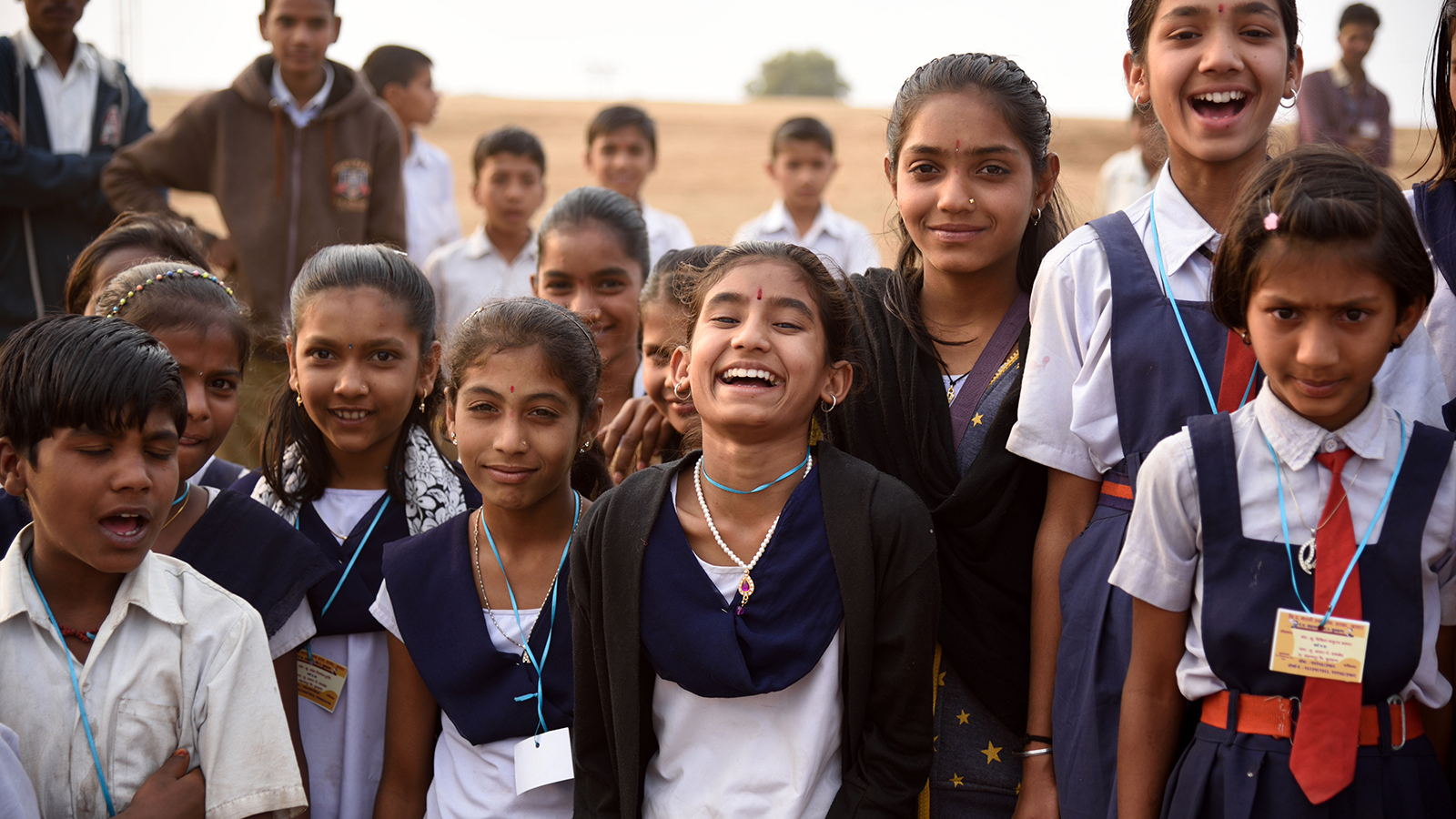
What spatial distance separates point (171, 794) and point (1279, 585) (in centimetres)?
192

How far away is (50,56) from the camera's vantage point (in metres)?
4.93

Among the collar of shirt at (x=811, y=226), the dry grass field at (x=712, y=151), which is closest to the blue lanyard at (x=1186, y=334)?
the collar of shirt at (x=811, y=226)

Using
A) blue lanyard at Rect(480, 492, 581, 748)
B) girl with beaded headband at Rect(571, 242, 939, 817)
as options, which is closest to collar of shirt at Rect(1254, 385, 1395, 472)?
girl with beaded headband at Rect(571, 242, 939, 817)

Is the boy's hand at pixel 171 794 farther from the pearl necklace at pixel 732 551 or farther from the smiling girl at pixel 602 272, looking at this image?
the smiling girl at pixel 602 272

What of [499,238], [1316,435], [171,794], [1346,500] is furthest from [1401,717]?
[499,238]

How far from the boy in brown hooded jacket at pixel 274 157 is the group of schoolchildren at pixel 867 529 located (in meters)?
2.31

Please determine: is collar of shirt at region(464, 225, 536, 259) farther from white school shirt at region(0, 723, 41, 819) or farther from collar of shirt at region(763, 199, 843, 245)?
white school shirt at region(0, 723, 41, 819)

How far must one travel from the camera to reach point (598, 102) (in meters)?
34.3

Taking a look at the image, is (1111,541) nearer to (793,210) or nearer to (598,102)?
(793,210)

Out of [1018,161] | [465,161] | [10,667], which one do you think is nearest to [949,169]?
[1018,161]

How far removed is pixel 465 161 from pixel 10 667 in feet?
74.2

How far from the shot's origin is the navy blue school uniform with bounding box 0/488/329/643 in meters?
2.45

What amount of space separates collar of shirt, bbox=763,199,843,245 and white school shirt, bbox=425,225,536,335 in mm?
2050

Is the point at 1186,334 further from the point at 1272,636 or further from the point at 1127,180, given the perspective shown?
the point at 1127,180
